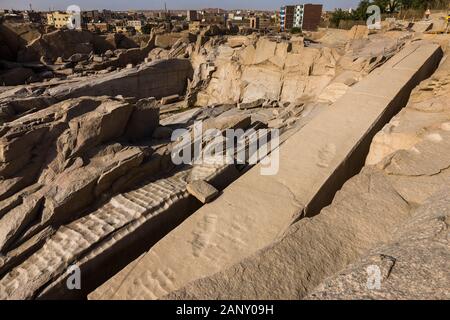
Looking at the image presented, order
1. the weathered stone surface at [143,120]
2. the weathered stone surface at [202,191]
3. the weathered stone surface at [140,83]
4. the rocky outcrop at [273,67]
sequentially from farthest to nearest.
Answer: the weathered stone surface at [140,83] → the rocky outcrop at [273,67] → the weathered stone surface at [143,120] → the weathered stone surface at [202,191]

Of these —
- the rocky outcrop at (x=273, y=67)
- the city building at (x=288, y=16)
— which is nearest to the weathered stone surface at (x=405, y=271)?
the rocky outcrop at (x=273, y=67)

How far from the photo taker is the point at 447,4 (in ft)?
57.5

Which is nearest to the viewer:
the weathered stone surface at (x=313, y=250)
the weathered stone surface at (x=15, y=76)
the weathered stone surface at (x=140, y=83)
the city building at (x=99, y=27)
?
the weathered stone surface at (x=313, y=250)

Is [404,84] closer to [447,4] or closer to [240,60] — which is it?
[240,60]

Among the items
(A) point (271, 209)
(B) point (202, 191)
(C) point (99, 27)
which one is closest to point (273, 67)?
(B) point (202, 191)

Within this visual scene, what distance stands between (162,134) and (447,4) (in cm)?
1959

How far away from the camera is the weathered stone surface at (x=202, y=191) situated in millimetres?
3463

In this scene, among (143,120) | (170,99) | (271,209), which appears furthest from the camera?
(170,99)

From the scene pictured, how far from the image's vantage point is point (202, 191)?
3568 mm

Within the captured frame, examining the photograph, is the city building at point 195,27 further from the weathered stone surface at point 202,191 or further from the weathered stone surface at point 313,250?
the weathered stone surface at point 313,250

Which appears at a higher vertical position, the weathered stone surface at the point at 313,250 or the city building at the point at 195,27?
the city building at the point at 195,27

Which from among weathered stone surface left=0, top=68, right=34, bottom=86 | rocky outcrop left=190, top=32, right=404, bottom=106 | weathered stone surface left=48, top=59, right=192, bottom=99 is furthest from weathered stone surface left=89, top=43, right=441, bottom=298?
weathered stone surface left=0, top=68, right=34, bottom=86

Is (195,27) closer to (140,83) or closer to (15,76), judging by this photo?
(140,83)

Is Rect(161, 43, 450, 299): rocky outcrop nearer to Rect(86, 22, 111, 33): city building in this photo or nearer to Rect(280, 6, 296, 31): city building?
Rect(86, 22, 111, 33): city building
